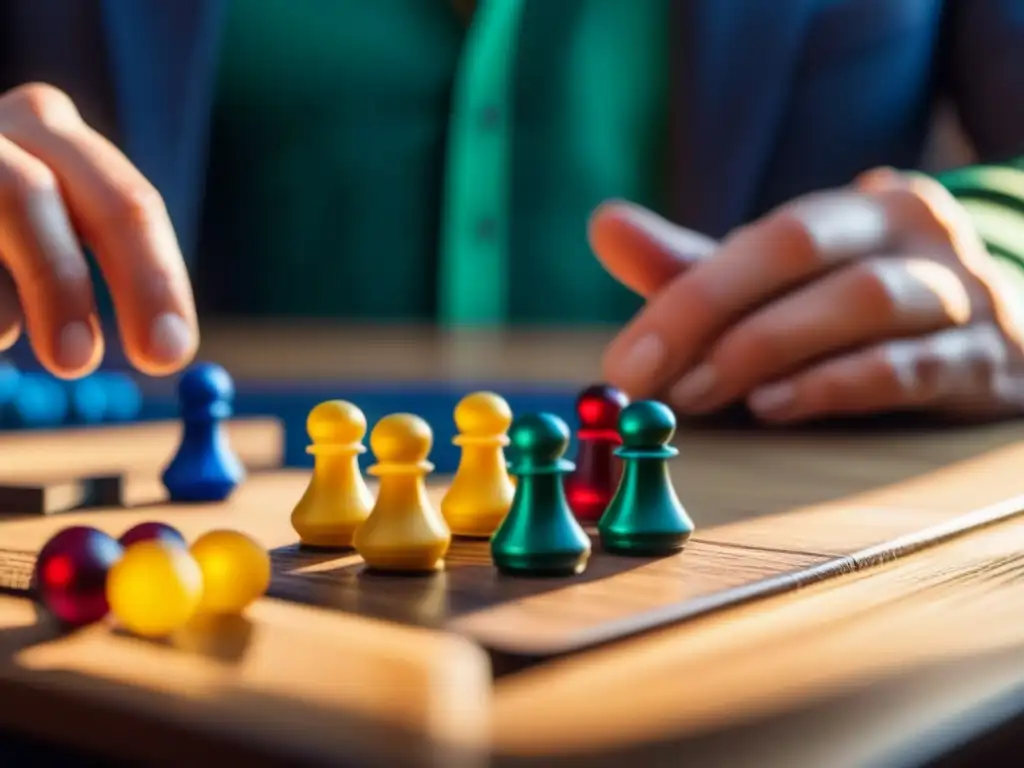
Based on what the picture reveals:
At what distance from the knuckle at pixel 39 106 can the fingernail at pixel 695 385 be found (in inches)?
23.7

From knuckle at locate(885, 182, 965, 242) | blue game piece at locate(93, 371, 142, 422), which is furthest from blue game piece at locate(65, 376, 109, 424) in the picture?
knuckle at locate(885, 182, 965, 242)

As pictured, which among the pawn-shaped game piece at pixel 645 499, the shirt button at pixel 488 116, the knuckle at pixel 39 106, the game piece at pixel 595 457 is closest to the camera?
the pawn-shaped game piece at pixel 645 499

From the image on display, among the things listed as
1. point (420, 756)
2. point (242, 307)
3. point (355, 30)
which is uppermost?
point (355, 30)

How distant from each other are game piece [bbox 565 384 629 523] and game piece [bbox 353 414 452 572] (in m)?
0.14

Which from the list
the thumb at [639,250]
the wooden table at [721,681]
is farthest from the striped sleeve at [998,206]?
the wooden table at [721,681]

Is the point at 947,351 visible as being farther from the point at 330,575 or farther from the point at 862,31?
the point at 862,31

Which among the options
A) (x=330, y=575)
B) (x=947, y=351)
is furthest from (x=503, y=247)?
(x=330, y=575)

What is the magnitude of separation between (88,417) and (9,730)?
836 mm

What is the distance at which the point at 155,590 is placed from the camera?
0.41m

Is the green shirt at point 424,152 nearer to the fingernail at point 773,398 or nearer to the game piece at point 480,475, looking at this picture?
the fingernail at point 773,398

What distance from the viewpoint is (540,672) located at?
1.22ft

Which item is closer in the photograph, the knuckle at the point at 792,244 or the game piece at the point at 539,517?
the game piece at the point at 539,517

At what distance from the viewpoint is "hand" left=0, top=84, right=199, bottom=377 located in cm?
79

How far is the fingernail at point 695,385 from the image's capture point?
1148 mm
